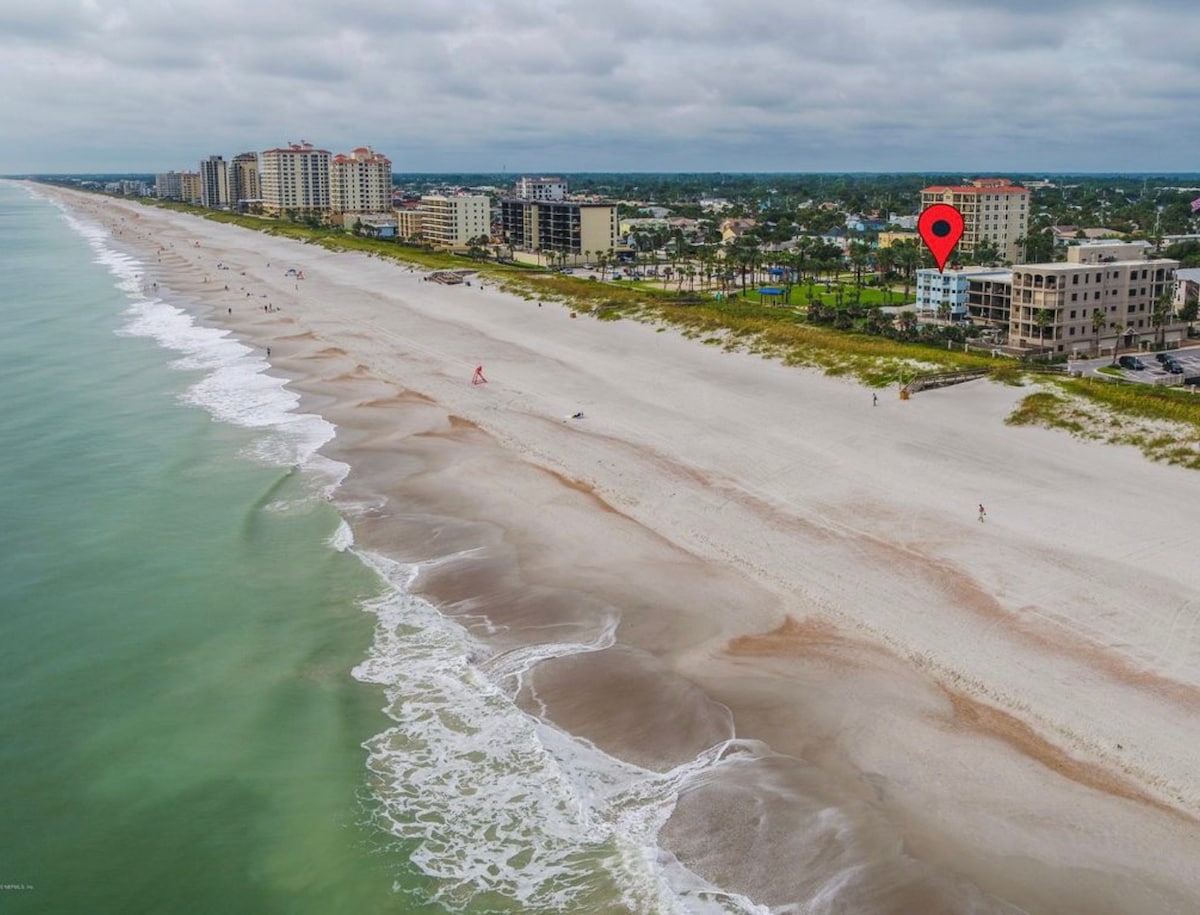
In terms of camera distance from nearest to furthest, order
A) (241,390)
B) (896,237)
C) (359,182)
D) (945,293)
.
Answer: (241,390) < (945,293) < (896,237) < (359,182)

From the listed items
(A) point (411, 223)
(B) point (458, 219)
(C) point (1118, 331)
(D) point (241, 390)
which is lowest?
(D) point (241, 390)

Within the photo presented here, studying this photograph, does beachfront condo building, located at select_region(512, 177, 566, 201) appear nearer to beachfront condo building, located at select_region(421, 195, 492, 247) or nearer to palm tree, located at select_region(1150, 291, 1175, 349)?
beachfront condo building, located at select_region(421, 195, 492, 247)

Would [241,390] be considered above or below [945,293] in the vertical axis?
below

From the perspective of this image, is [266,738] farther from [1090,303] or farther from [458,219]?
[458,219]

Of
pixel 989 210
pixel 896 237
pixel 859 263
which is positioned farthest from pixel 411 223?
pixel 859 263

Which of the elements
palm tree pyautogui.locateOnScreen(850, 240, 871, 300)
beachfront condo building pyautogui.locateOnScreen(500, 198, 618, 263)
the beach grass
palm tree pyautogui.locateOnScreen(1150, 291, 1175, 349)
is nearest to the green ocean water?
the beach grass

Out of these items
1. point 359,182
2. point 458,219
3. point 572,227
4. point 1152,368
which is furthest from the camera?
point 359,182

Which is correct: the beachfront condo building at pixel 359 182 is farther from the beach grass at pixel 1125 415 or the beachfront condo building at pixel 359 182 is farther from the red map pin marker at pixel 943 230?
the beach grass at pixel 1125 415
